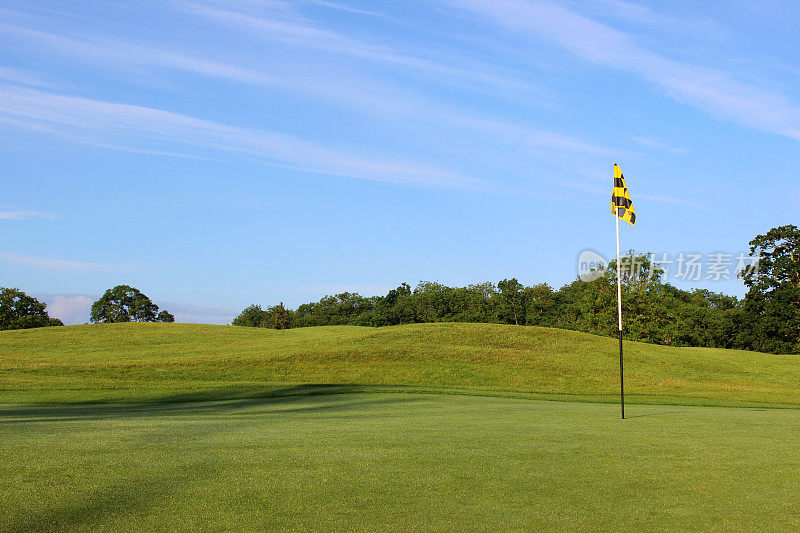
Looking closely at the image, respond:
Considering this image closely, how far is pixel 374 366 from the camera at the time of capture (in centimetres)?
3425

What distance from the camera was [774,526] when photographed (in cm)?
520

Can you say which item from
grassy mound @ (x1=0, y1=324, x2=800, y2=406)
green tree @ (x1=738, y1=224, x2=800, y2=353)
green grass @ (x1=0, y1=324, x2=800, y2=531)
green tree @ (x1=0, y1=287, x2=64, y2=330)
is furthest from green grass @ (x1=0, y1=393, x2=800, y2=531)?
green tree @ (x1=0, y1=287, x2=64, y2=330)

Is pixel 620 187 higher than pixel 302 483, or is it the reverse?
pixel 620 187

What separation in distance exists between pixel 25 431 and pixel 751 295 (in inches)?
2624

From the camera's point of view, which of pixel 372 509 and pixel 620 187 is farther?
pixel 620 187

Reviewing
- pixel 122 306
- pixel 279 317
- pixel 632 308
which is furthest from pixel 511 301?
pixel 122 306

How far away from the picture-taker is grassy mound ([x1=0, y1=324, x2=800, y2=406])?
24.8 meters

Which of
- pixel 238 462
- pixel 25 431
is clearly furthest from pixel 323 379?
pixel 238 462

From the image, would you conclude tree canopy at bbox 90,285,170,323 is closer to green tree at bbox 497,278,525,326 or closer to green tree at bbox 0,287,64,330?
green tree at bbox 0,287,64,330

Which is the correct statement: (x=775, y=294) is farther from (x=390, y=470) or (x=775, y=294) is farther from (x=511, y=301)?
(x=390, y=470)

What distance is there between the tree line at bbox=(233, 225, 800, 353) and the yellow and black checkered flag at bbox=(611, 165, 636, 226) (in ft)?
173

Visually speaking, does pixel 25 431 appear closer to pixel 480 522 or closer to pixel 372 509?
pixel 372 509

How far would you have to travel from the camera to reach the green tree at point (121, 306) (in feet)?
283

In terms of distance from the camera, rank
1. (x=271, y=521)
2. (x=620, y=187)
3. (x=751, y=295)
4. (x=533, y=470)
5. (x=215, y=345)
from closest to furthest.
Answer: (x=271, y=521) < (x=533, y=470) < (x=620, y=187) < (x=215, y=345) < (x=751, y=295)
